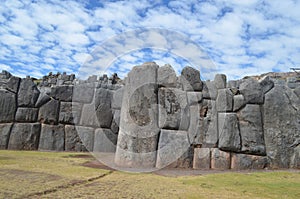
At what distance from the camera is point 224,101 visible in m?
6.18

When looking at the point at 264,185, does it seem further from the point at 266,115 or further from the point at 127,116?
the point at 127,116

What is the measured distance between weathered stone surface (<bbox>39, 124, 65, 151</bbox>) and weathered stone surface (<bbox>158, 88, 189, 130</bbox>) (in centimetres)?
369

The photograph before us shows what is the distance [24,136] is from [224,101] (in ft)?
18.8

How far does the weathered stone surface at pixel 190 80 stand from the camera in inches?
246

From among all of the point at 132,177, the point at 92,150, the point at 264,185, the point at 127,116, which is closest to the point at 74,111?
the point at 92,150

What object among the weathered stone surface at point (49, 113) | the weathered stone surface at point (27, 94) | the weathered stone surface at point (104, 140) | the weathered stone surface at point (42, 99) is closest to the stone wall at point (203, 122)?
A: the weathered stone surface at point (104, 140)

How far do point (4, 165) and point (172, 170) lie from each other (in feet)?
10.4

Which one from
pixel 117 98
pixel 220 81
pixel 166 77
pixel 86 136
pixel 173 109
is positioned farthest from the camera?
pixel 117 98

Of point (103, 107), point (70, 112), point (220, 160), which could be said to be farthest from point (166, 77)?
point (70, 112)

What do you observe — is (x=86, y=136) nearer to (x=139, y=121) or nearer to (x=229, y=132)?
(x=139, y=121)

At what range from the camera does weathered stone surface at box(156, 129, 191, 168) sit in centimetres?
567

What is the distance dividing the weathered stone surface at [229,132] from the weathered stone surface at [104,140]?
3717 mm

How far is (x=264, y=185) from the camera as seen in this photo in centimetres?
400

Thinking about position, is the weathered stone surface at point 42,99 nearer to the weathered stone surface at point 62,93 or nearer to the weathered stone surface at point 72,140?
the weathered stone surface at point 62,93
